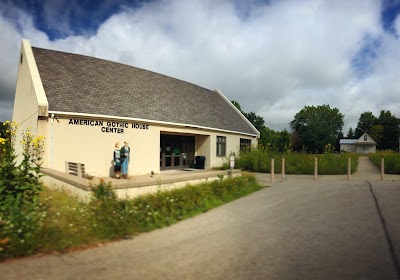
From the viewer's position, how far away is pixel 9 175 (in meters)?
6.36

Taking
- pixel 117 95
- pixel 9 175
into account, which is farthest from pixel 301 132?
pixel 9 175

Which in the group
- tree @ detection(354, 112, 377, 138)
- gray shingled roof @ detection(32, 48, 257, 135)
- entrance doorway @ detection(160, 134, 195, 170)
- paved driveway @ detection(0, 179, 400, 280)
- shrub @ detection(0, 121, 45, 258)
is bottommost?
paved driveway @ detection(0, 179, 400, 280)

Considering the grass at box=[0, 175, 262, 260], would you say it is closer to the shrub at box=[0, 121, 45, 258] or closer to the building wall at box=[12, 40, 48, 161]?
the shrub at box=[0, 121, 45, 258]

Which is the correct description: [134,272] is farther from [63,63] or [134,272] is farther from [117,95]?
[63,63]

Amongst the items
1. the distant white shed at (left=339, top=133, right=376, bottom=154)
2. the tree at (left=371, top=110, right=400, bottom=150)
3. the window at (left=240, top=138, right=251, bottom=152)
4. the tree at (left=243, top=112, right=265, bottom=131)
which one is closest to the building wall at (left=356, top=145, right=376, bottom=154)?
the distant white shed at (left=339, top=133, right=376, bottom=154)

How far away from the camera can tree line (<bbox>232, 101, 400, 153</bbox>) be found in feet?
149

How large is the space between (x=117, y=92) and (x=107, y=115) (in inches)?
125

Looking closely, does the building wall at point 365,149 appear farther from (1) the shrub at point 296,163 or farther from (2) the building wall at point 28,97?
(2) the building wall at point 28,97

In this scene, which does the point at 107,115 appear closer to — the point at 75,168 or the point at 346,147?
the point at 75,168

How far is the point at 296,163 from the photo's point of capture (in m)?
19.1

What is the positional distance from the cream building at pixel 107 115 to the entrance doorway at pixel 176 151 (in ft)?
A: 0.23

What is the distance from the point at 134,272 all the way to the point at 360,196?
8.46m

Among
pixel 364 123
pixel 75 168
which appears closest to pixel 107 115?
pixel 75 168

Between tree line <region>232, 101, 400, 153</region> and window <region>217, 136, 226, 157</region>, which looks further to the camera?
tree line <region>232, 101, 400, 153</region>
